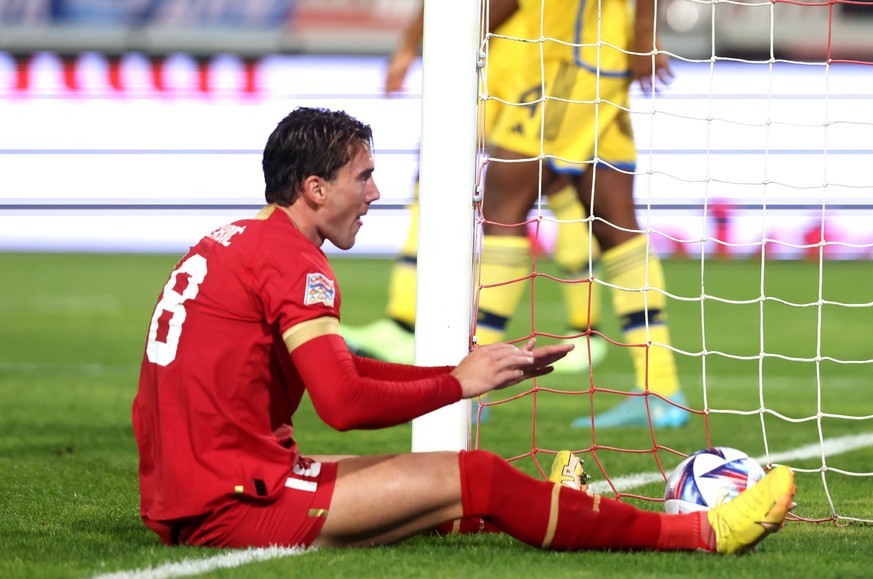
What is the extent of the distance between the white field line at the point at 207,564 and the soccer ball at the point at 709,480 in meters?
0.97

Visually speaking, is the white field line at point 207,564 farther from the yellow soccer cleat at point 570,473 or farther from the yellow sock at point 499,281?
the yellow sock at point 499,281

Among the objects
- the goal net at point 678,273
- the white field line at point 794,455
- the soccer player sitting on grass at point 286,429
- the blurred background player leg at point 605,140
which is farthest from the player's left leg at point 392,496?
the blurred background player leg at point 605,140

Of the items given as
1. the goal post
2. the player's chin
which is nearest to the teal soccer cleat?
the goal post

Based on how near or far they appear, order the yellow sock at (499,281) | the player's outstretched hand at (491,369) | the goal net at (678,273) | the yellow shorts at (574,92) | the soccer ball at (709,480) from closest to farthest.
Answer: the player's outstretched hand at (491,369) → the soccer ball at (709,480) → the goal net at (678,273) → the yellow sock at (499,281) → the yellow shorts at (574,92)

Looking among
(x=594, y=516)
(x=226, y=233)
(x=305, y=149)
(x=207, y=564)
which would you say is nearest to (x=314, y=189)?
(x=305, y=149)

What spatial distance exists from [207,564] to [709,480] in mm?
1245

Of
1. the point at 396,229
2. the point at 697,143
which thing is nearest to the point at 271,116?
the point at 396,229

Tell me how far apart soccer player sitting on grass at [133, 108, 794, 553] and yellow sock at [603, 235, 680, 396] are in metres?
2.24

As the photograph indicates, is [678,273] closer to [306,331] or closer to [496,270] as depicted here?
[496,270]

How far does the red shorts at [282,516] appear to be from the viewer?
2.89 m

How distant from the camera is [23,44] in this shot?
16.4 meters

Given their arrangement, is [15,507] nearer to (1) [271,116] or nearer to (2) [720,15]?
(1) [271,116]

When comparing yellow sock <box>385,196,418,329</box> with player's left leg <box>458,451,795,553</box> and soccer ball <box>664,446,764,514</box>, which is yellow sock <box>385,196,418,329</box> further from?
player's left leg <box>458,451,795,553</box>

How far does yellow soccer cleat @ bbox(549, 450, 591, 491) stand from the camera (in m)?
3.43
